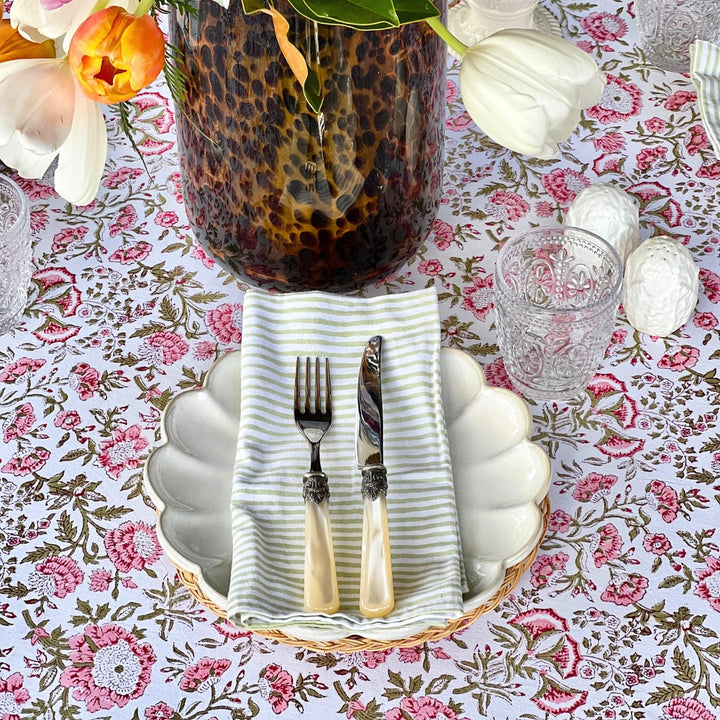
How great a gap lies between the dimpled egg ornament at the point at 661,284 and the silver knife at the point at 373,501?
0.24 metres

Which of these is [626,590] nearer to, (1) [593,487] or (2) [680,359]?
(1) [593,487]

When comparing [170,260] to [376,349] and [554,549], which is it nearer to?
[376,349]

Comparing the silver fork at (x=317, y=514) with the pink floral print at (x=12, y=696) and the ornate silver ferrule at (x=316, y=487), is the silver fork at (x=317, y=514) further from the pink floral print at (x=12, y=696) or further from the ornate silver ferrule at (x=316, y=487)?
the pink floral print at (x=12, y=696)

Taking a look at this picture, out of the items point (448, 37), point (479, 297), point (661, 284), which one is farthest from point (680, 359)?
point (448, 37)

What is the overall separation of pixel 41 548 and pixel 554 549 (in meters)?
0.38

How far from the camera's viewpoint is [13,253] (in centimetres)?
83

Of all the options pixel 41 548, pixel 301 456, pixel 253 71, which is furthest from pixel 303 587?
pixel 253 71

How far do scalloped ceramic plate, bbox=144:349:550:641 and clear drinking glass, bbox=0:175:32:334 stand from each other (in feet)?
0.71

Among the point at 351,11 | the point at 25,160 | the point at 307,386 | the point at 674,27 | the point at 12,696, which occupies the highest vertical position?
the point at 351,11

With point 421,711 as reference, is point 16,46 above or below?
above

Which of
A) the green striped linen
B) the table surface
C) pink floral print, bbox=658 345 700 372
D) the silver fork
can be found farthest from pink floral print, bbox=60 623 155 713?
the green striped linen

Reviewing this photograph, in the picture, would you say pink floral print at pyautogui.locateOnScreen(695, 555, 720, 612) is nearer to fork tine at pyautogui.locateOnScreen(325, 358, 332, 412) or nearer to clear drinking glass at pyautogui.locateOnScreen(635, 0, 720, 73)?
fork tine at pyautogui.locateOnScreen(325, 358, 332, 412)

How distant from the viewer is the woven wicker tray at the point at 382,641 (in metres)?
0.62

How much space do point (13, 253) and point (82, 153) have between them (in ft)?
1.09
